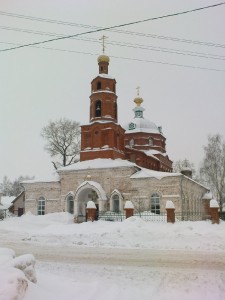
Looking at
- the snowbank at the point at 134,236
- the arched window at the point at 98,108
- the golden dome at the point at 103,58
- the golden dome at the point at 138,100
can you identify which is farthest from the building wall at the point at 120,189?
the golden dome at the point at 138,100

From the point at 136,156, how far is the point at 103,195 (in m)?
9.41

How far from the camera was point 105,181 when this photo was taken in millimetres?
30062

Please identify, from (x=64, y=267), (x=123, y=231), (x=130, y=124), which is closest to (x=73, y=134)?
(x=130, y=124)

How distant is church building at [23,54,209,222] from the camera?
28.5 m

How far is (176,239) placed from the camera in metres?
16.4

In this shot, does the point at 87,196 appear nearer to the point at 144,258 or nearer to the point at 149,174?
the point at 149,174

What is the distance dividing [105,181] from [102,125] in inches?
197

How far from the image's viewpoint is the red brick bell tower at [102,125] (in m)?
31.5

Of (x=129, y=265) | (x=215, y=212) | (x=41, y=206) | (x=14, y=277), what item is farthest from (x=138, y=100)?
(x=14, y=277)

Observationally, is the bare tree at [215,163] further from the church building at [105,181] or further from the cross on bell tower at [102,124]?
the cross on bell tower at [102,124]

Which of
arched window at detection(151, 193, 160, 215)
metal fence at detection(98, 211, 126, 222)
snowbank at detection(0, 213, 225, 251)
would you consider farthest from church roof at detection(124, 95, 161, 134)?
snowbank at detection(0, 213, 225, 251)

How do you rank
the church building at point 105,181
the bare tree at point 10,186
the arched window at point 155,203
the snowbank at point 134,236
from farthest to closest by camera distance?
the bare tree at point 10,186
the church building at point 105,181
the arched window at point 155,203
the snowbank at point 134,236

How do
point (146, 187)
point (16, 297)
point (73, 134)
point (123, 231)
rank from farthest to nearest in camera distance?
point (73, 134), point (146, 187), point (123, 231), point (16, 297)

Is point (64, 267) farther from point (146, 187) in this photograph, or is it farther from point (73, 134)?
point (73, 134)
